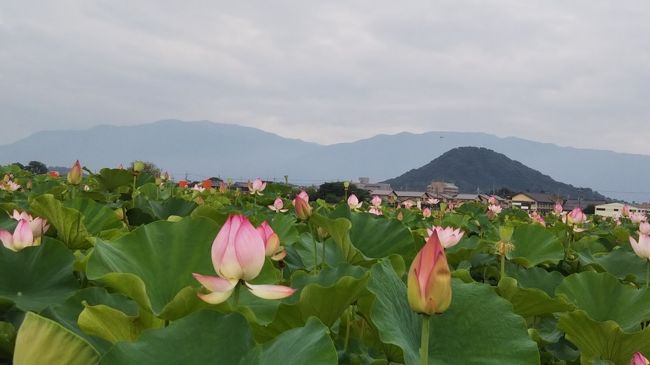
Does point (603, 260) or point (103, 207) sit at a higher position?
point (103, 207)

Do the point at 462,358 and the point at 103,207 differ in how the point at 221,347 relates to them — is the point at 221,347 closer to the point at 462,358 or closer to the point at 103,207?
the point at 462,358

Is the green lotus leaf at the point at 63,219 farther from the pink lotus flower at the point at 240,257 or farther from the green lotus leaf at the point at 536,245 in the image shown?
the green lotus leaf at the point at 536,245

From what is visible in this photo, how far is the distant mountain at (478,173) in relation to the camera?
429 ft

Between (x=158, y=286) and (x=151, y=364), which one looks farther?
(x=158, y=286)

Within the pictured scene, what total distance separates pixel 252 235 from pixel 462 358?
41 centimetres

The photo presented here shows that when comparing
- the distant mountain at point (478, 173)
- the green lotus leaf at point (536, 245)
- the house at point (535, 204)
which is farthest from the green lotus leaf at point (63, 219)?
the distant mountain at point (478, 173)

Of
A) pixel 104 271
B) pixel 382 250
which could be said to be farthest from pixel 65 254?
pixel 382 250

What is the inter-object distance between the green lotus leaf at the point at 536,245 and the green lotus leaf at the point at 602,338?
955 millimetres

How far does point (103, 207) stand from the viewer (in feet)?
5.69

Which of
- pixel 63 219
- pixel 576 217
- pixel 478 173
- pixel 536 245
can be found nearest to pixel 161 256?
pixel 63 219

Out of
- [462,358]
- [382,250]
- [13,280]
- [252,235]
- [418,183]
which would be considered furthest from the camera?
[418,183]

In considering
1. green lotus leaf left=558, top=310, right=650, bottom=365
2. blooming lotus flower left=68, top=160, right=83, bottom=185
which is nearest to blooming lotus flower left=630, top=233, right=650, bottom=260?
green lotus leaf left=558, top=310, right=650, bottom=365

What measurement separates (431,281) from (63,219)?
1.12 metres

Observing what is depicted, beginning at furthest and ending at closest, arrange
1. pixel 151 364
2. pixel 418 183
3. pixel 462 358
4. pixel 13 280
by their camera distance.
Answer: pixel 418 183 → pixel 13 280 → pixel 462 358 → pixel 151 364
